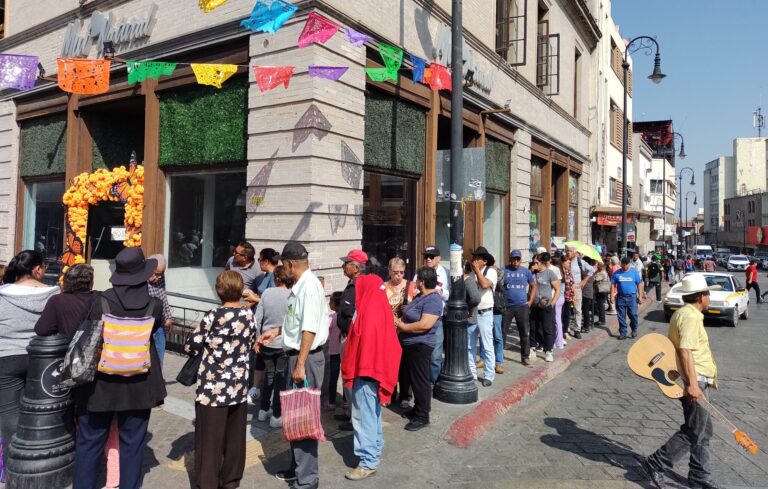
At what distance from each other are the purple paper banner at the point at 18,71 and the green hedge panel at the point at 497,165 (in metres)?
10.3

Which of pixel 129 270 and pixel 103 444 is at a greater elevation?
pixel 129 270

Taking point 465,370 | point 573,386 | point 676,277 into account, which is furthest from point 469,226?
point 676,277

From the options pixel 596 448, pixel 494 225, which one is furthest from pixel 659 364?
pixel 494 225

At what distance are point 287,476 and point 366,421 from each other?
0.80m

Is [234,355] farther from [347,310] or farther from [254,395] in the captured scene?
[254,395]

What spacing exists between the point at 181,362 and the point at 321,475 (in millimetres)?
4457

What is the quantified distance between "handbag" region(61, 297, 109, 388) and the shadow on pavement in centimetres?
429

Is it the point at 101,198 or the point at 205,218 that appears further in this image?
the point at 101,198

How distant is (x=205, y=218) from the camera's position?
391 inches

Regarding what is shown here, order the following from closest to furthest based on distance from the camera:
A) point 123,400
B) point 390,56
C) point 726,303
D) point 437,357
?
1. point 123,400
2. point 437,357
3. point 390,56
4. point 726,303

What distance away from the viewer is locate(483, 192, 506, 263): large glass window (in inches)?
579

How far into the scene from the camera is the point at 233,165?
358 inches

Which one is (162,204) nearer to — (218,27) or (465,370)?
(218,27)

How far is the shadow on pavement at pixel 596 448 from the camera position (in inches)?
185
